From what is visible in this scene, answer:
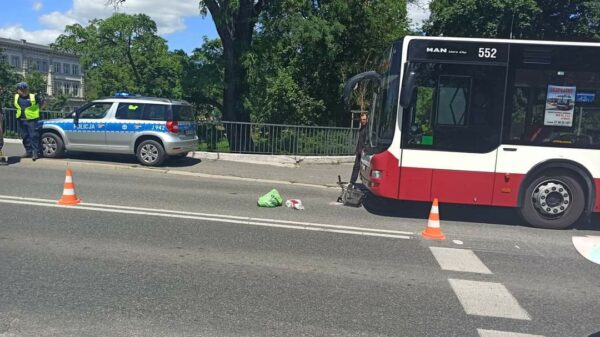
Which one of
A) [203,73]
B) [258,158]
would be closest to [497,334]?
[258,158]

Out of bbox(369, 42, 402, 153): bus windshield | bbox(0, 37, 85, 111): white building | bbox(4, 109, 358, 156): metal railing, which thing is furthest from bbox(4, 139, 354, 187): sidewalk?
bbox(0, 37, 85, 111): white building

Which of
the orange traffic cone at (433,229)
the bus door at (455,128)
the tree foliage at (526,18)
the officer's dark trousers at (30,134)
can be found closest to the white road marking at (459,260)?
the orange traffic cone at (433,229)

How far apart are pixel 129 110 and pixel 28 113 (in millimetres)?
2482

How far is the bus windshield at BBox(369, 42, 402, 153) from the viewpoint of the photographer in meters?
8.26

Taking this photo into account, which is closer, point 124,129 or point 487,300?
point 487,300

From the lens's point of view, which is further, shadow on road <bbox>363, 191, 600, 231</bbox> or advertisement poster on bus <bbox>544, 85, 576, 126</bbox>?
shadow on road <bbox>363, 191, 600, 231</bbox>

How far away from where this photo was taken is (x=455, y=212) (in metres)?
9.37

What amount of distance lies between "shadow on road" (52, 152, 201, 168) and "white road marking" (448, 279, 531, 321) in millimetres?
10595

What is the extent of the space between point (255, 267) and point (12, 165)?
10.0 meters

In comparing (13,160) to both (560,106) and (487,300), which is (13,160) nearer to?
(487,300)

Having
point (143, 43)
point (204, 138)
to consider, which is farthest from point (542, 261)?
point (143, 43)

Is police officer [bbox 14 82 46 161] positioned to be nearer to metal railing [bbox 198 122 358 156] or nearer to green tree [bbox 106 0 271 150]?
metal railing [bbox 198 122 358 156]

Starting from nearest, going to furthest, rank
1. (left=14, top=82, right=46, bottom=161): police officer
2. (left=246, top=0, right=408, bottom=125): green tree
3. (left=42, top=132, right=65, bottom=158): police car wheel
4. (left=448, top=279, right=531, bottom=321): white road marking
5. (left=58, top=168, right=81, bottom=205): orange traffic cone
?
(left=448, top=279, right=531, bottom=321): white road marking → (left=58, top=168, right=81, bottom=205): orange traffic cone → (left=14, top=82, right=46, bottom=161): police officer → (left=42, top=132, right=65, bottom=158): police car wheel → (left=246, top=0, right=408, bottom=125): green tree

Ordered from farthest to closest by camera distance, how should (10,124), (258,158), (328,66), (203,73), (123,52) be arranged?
(123,52) < (328,66) < (203,73) < (10,124) < (258,158)
